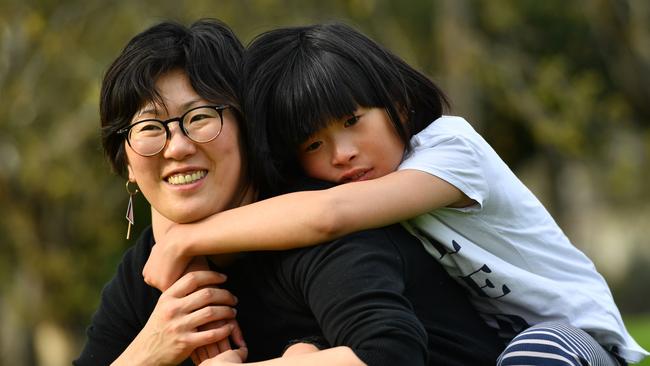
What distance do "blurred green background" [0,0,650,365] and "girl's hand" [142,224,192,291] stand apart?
7.24 meters

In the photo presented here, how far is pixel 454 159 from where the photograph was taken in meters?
2.88

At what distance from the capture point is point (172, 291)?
9.61 ft

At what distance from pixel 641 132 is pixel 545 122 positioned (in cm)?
255

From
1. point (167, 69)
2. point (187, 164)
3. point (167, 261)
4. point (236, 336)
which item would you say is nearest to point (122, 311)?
point (167, 261)

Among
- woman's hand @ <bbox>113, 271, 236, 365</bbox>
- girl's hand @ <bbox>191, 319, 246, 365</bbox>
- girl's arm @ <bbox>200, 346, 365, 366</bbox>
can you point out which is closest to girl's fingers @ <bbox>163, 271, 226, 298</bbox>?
woman's hand @ <bbox>113, 271, 236, 365</bbox>

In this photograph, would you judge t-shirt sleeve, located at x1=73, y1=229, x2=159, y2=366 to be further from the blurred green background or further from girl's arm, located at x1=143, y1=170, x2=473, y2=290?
the blurred green background

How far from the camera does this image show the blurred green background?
1172 centimetres

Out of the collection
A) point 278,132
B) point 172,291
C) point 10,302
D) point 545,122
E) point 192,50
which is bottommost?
point 10,302

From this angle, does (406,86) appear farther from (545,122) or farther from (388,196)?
(545,122)

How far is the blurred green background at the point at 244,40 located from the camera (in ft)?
38.4

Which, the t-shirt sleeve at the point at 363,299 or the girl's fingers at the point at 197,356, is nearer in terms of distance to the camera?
the t-shirt sleeve at the point at 363,299

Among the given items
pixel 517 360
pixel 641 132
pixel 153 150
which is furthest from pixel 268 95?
pixel 641 132

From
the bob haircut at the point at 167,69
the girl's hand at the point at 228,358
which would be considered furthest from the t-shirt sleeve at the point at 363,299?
the bob haircut at the point at 167,69

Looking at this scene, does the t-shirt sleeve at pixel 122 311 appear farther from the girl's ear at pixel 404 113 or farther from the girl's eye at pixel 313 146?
the girl's ear at pixel 404 113
